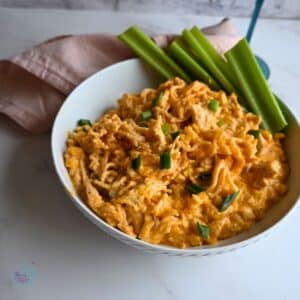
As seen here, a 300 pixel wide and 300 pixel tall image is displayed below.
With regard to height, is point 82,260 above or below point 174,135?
below

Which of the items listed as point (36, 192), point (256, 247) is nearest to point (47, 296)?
point (36, 192)

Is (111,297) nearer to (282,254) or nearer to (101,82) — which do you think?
(282,254)

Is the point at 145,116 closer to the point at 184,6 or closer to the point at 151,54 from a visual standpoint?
the point at 151,54

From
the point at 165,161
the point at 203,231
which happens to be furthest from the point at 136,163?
the point at 203,231

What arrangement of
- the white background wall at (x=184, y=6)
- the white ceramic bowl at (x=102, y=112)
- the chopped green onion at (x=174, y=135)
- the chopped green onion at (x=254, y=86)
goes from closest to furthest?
the white ceramic bowl at (x=102, y=112) < the chopped green onion at (x=174, y=135) < the chopped green onion at (x=254, y=86) < the white background wall at (x=184, y=6)

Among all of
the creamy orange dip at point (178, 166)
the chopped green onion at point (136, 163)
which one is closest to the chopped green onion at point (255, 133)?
the creamy orange dip at point (178, 166)

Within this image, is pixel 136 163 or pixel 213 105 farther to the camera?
pixel 213 105

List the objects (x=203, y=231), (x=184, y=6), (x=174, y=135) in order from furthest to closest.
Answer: (x=184, y=6) < (x=174, y=135) < (x=203, y=231)

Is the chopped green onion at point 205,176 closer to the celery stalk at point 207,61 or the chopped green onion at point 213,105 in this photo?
the chopped green onion at point 213,105
